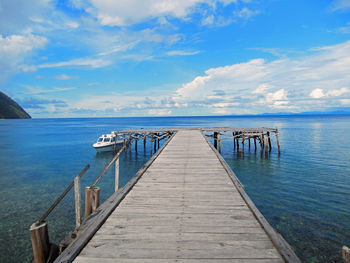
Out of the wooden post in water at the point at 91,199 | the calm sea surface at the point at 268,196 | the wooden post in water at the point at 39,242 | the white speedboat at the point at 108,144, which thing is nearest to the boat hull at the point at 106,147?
the white speedboat at the point at 108,144

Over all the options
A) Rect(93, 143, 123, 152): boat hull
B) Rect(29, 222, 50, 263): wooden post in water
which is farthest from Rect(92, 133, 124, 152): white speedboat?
Rect(29, 222, 50, 263): wooden post in water

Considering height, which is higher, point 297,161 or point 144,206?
point 144,206

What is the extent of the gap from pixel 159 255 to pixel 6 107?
235 m

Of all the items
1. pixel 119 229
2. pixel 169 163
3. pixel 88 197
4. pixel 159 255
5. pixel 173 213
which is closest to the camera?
pixel 159 255

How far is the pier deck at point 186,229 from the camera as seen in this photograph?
3.30 m

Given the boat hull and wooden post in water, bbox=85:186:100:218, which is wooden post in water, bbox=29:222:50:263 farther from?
the boat hull

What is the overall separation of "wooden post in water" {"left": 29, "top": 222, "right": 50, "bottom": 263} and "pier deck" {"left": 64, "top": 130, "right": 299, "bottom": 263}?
4.73 feet

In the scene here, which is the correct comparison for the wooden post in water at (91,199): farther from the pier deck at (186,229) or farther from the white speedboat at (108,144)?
the white speedboat at (108,144)

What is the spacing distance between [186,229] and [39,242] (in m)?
3.09

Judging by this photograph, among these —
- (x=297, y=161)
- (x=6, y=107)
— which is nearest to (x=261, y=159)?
(x=297, y=161)

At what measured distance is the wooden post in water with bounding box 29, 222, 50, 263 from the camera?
14.6 feet

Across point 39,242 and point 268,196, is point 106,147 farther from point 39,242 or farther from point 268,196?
point 39,242

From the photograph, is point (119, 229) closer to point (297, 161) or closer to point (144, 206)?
point (144, 206)

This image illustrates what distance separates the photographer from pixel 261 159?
2261 cm
